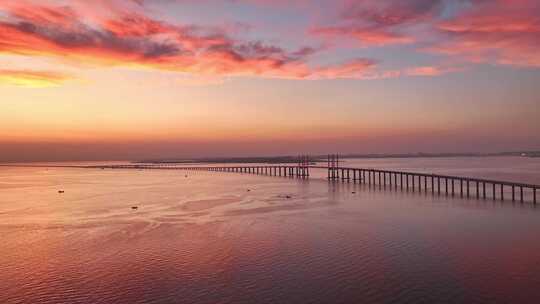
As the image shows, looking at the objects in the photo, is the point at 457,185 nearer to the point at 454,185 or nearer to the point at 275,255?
the point at 454,185

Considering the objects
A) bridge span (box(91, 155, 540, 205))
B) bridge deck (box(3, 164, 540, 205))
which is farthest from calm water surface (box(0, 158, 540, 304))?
bridge deck (box(3, 164, 540, 205))

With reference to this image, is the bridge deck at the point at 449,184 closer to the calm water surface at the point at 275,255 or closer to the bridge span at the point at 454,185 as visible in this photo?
the bridge span at the point at 454,185

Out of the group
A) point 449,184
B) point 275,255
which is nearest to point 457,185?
point 449,184

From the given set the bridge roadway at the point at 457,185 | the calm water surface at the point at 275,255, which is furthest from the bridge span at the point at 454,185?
the calm water surface at the point at 275,255

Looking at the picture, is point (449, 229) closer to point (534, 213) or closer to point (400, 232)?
point (400, 232)

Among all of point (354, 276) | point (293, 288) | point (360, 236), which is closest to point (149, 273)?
point (293, 288)

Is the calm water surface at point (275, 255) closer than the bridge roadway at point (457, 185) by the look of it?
Yes

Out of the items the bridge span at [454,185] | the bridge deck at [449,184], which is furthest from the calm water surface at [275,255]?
the bridge deck at [449,184]

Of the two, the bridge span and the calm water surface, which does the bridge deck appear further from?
the calm water surface
